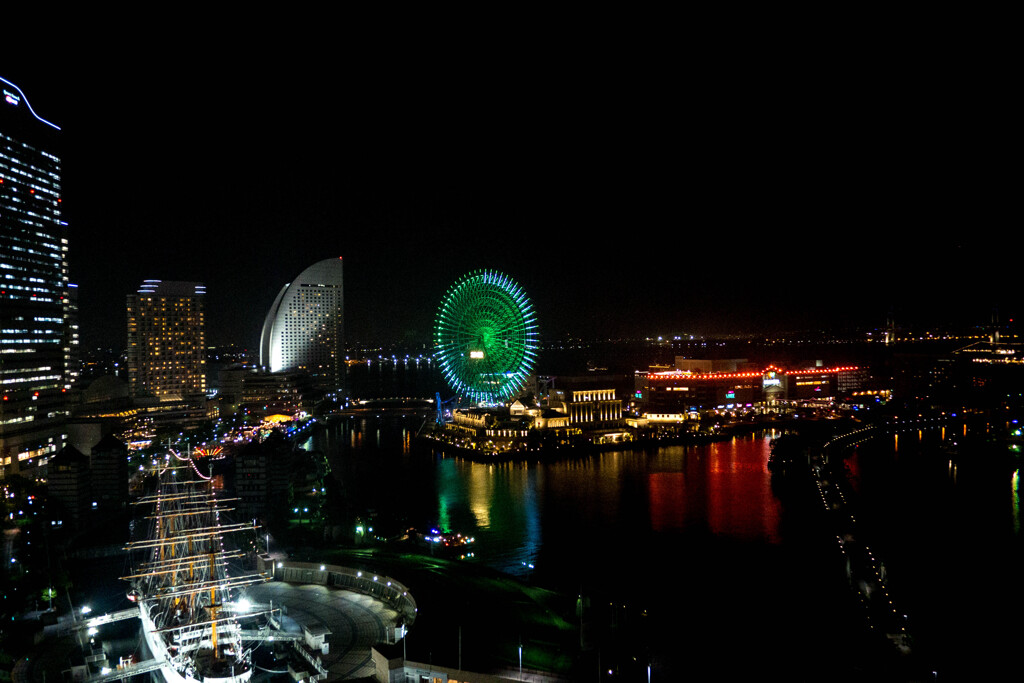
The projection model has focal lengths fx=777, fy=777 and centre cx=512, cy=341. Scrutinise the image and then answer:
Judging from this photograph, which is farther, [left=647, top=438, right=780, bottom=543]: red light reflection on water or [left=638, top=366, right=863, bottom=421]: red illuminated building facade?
[left=638, top=366, right=863, bottom=421]: red illuminated building facade

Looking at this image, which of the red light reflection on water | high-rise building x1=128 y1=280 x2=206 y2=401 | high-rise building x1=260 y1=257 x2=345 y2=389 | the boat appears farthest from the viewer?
high-rise building x1=260 y1=257 x2=345 y2=389

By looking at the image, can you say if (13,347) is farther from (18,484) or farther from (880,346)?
(880,346)

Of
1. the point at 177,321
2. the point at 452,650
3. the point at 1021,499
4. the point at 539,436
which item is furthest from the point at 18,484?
the point at 1021,499

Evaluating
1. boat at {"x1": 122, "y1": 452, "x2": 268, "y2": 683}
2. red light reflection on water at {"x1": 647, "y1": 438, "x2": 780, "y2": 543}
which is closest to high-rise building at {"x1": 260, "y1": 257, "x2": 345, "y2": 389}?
red light reflection on water at {"x1": 647, "y1": 438, "x2": 780, "y2": 543}

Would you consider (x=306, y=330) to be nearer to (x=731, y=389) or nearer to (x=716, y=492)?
(x=731, y=389)

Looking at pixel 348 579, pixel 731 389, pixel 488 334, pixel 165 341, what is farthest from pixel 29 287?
pixel 731 389

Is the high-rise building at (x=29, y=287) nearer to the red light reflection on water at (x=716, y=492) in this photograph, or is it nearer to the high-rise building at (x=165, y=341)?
the high-rise building at (x=165, y=341)

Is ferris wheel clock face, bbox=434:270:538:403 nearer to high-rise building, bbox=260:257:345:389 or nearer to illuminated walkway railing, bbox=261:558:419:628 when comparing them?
high-rise building, bbox=260:257:345:389
